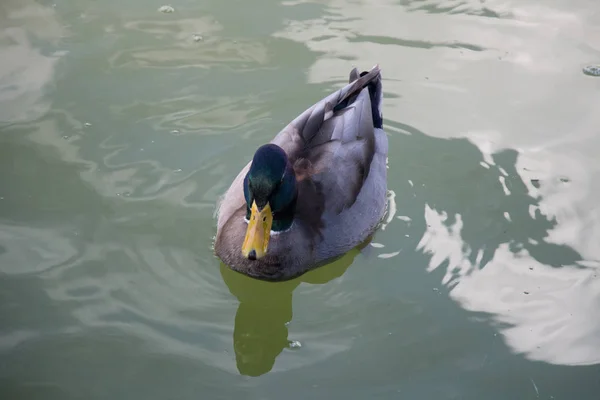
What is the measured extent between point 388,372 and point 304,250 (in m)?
1.01

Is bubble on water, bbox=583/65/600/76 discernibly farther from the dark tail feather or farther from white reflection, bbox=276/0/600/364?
the dark tail feather

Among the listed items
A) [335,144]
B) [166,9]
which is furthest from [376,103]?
[166,9]

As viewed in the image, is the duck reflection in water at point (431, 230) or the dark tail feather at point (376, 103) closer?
the duck reflection in water at point (431, 230)

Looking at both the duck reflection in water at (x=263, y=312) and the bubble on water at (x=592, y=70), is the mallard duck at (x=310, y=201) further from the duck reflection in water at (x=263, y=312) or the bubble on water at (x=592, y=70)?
the bubble on water at (x=592, y=70)

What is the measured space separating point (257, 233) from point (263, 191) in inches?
10.1

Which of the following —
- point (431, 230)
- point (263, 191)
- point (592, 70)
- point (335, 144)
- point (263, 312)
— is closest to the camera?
point (263, 191)

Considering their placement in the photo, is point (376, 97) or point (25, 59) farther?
point (25, 59)

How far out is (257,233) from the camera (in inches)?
192

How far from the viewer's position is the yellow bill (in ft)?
15.9

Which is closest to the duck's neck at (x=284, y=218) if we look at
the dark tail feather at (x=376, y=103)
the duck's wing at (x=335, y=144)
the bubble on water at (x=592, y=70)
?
the duck's wing at (x=335, y=144)

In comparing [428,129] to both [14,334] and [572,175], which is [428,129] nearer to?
[572,175]

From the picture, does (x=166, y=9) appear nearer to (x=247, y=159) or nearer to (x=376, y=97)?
(x=247, y=159)

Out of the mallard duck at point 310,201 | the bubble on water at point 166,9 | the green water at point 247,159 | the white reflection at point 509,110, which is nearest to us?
the green water at point 247,159

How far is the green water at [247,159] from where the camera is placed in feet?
15.7
